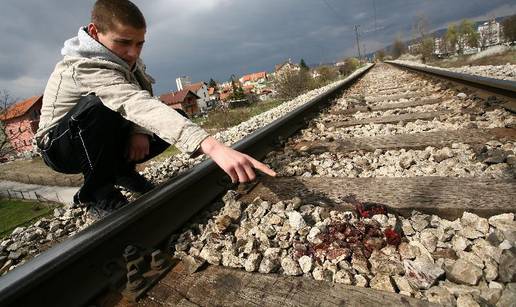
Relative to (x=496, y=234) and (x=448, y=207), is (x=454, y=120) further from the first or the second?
(x=496, y=234)

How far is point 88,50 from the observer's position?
2.03 metres

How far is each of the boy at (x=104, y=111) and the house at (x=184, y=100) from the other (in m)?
72.4

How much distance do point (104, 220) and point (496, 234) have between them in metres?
1.60

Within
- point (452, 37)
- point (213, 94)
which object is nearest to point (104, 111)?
point (213, 94)

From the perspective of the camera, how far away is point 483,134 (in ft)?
8.09

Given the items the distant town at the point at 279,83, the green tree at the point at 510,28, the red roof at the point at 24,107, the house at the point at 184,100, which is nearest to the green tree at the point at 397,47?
the distant town at the point at 279,83

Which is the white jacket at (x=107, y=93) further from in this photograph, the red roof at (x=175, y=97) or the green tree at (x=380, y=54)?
the green tree at (x=380, y=54)

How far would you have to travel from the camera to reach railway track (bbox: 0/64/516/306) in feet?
3.78

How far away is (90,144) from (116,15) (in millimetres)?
801

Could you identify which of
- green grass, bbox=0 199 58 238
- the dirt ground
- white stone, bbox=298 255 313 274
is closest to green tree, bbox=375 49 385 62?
the dirt ground

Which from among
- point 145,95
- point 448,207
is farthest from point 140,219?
point 448,207

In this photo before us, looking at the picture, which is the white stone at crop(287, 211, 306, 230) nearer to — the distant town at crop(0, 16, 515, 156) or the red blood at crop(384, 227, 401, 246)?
the red blood at crop(384, 227, 401, 246)

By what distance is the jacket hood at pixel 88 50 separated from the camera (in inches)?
79.8

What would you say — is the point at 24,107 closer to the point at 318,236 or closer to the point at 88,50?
the point at 88,50
